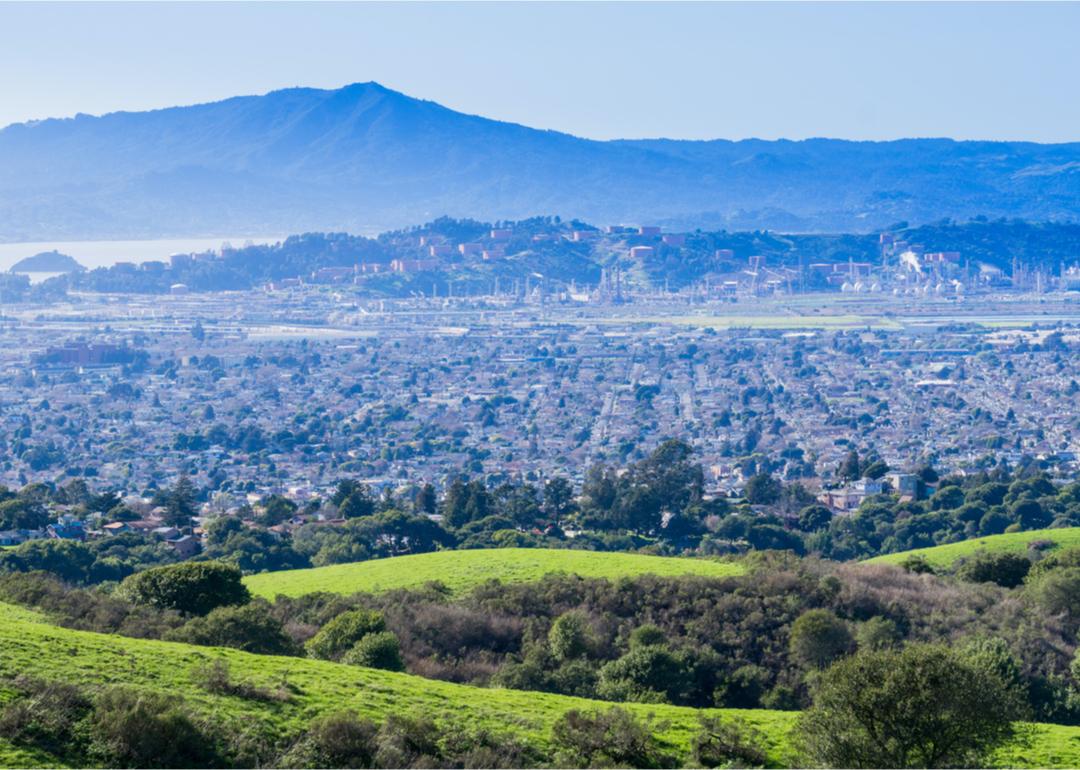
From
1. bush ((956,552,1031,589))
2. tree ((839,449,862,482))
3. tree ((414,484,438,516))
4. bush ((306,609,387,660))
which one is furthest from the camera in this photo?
tree ((839,449,862,482))

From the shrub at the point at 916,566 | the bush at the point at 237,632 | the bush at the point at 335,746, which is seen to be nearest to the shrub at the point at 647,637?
the bush at the point at 237,632

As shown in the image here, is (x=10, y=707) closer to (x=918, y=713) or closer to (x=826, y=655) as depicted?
(x=918, y=713)

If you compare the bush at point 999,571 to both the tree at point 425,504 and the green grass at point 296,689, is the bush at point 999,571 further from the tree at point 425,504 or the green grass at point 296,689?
the tree at point 425,504

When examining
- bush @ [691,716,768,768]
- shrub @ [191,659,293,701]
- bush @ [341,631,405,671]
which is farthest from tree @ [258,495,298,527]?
bush @ [691,716,768,768]

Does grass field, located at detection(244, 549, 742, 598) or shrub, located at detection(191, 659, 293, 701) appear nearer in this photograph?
shrub, located at detection(191, 659, 293, 701)

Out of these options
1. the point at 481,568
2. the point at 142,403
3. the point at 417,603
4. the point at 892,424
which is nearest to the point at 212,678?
the point at 417,603

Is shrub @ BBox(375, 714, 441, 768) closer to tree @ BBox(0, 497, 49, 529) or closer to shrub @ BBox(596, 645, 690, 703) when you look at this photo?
shrub @ BBox(596, 645, 690, 703)
